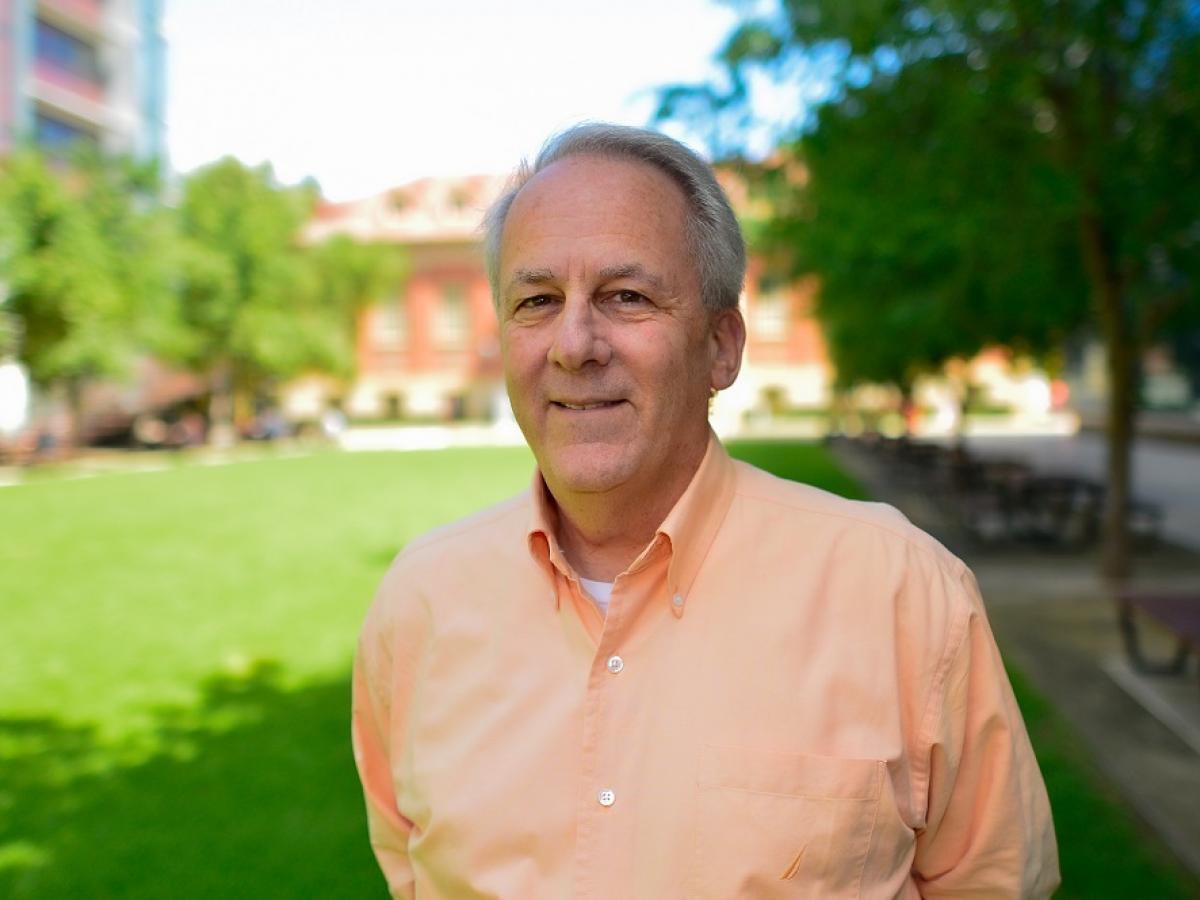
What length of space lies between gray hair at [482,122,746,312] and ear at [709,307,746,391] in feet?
0.08

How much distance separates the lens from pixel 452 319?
197 ft

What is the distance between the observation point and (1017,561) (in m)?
10.8

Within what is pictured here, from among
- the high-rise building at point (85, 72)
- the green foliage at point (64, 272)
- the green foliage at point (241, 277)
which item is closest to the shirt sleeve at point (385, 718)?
the green foliage at point (64, 272)

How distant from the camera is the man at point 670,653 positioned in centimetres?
157

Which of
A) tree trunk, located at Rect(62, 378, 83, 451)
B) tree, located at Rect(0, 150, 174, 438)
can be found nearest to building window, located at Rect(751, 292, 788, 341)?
tree, located at Rect(0, 150, 174, 438)

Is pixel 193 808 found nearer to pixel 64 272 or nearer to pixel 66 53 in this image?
pixel 64 272

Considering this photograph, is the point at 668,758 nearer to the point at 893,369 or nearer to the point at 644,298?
the point at 644,298

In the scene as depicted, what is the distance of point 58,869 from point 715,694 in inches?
146

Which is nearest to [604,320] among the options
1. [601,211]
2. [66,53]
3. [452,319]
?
[601,211]

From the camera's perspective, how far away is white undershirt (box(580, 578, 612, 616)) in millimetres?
1793

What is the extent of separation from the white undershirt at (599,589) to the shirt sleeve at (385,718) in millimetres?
284

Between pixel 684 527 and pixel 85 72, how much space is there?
49439mm

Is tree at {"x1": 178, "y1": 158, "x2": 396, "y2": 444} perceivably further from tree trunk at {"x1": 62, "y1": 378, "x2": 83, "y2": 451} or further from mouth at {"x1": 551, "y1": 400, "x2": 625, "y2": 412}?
mouth at {"x1": 551, "y1": 400, "x2": 625, "y2": 412}

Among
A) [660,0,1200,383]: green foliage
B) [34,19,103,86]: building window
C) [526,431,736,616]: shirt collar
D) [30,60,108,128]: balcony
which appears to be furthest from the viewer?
[34,19,103,86]: building window
